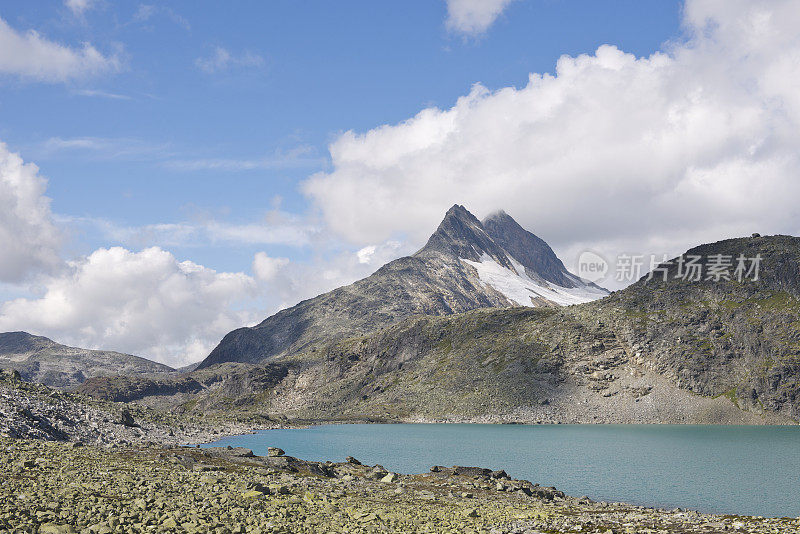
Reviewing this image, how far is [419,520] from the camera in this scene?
3728 centimetres

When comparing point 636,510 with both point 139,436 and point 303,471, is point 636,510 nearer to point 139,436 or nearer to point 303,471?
point 303,471

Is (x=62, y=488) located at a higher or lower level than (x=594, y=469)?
higher

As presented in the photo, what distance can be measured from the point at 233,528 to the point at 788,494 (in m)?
61.8

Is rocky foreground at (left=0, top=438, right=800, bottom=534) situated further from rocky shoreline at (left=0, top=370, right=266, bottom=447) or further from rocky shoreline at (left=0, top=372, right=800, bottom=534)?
rocky shoreline at (left=0, top=370, right=266, bottom=447)

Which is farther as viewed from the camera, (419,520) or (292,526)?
(419,520)

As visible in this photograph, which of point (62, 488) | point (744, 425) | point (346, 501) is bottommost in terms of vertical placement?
point (744, 425)

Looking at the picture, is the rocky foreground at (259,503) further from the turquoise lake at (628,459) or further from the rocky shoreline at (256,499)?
the turquoise lake at (628,459)

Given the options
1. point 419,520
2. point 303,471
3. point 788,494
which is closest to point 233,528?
point 419,520

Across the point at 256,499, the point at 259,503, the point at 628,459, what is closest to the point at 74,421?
the point at 256,499

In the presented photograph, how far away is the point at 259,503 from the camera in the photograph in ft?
121

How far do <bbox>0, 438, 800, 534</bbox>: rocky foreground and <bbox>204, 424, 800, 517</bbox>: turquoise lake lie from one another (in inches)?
479

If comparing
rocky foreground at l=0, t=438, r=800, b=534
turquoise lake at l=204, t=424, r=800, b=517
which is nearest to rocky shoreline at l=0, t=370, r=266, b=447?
rocky foreground at l=0, t=438, r=800, b=534

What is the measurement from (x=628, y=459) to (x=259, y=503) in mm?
75496

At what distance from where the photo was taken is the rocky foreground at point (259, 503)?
99.2 ft
